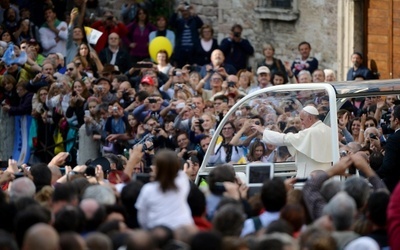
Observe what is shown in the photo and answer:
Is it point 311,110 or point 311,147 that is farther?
point 311,110

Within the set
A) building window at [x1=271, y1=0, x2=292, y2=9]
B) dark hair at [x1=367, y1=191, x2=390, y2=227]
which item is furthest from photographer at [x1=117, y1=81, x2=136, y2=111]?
dark hair at [x1=367, y1=191, x2=390, y2=227]

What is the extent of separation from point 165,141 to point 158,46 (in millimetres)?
6441

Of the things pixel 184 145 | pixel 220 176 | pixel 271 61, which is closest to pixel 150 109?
pixel 184 145

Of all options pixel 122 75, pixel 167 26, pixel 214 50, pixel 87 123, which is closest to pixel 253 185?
pixel 87 123

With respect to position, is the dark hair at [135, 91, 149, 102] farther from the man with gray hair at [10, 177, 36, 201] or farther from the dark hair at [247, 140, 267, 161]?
the man with gray hair at [10, 177, 36, 201]

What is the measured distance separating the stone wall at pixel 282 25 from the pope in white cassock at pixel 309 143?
440 inches

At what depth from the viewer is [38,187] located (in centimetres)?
1516

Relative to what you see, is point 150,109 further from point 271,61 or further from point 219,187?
point 219,187

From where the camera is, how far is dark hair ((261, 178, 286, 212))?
1353 cm

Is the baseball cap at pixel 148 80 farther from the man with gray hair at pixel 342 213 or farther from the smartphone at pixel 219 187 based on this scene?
the man with gray hair at pixel 342 213

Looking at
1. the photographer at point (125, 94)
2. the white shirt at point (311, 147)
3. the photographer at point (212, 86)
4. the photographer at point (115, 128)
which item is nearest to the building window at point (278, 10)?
the photographer at point (212, 86)

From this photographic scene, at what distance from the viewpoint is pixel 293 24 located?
29797mm

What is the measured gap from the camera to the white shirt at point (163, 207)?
43.6ft

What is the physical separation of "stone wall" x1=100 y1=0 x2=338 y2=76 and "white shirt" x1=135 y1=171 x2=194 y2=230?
15.6m
